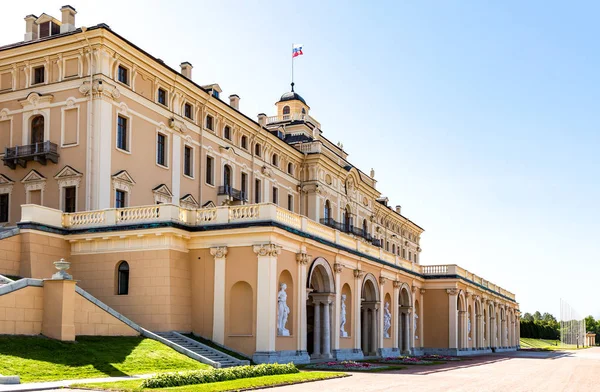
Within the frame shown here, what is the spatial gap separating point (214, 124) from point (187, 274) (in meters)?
20.2

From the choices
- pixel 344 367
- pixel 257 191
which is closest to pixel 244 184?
pixel 257 191

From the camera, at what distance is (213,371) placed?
1014 inches

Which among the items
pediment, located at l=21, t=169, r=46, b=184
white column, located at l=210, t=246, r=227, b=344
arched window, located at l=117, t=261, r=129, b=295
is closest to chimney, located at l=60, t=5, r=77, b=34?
pediment, located at l=21, t=169, r=46, b=184

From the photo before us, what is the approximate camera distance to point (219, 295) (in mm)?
36938

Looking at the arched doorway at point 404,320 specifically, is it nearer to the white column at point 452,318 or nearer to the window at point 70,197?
the white column at point 452,318

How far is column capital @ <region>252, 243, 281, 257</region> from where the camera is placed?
36156 millimetres

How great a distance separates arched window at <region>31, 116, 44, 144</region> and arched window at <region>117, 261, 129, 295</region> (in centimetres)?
1193

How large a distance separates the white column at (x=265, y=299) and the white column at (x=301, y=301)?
10.3 feet

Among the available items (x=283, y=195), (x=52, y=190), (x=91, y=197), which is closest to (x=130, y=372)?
(x=91, y=197)

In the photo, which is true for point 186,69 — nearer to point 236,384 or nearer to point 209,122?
point 209,122

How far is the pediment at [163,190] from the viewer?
1847 inches

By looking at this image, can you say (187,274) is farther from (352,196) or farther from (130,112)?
(352,196)

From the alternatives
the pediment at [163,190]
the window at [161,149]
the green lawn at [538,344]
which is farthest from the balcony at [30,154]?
the green lawn at [538,344]

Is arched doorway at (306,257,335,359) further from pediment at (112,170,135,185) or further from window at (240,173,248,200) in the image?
window at (240,173,248,200)
